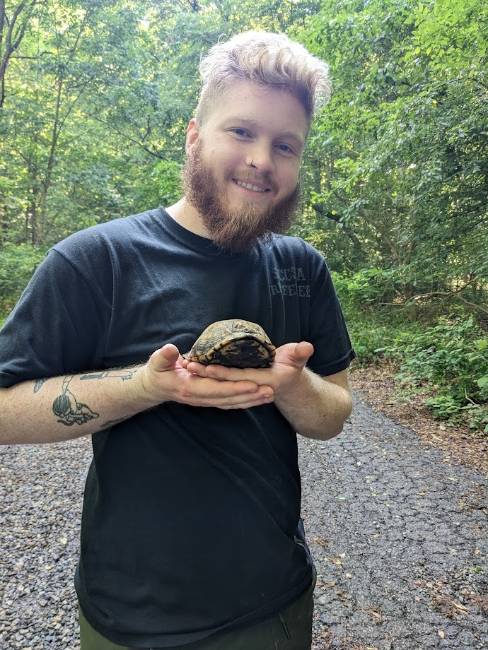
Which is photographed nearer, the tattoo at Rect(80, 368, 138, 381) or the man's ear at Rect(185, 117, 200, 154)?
the tattoo at Rect(80, 368, 138, 381)

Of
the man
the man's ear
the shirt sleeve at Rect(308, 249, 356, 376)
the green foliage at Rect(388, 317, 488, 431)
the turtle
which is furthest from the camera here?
the green foliage at Rect(388, 317, 488, 431)

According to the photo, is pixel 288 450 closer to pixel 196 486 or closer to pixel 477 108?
pixel 196 486

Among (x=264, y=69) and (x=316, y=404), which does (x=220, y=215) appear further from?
(x=316, y=404)

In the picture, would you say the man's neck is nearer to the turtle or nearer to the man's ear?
the man's ear

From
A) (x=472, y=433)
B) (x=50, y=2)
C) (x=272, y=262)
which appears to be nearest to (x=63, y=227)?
(x=50, y=2)

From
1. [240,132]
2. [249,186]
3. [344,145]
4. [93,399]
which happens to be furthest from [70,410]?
[344,145]

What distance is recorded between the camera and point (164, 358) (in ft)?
4.50

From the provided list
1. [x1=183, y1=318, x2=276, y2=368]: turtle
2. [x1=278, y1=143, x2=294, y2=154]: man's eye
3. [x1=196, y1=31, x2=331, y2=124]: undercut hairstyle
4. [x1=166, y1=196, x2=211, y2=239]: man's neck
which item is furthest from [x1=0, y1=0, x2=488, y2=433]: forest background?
[x1=183, y1=318, x2=276, y2=368]: turtle

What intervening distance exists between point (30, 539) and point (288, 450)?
13.3ft

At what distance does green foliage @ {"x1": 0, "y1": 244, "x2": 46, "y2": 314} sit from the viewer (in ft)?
50.5

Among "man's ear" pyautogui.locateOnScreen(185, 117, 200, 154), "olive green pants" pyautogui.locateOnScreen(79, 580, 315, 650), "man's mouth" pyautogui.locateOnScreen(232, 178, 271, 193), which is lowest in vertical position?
"olive green pants" pyautogui.locateOnScreen(79, 580, 315, 650)

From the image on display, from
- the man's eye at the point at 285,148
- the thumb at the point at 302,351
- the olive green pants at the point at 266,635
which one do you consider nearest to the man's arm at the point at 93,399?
the thumb at the point at 302,351

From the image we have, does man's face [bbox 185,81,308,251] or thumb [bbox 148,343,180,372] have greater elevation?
man's face [bbox 185,81,308,251]

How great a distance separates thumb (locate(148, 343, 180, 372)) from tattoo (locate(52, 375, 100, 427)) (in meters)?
0.34
